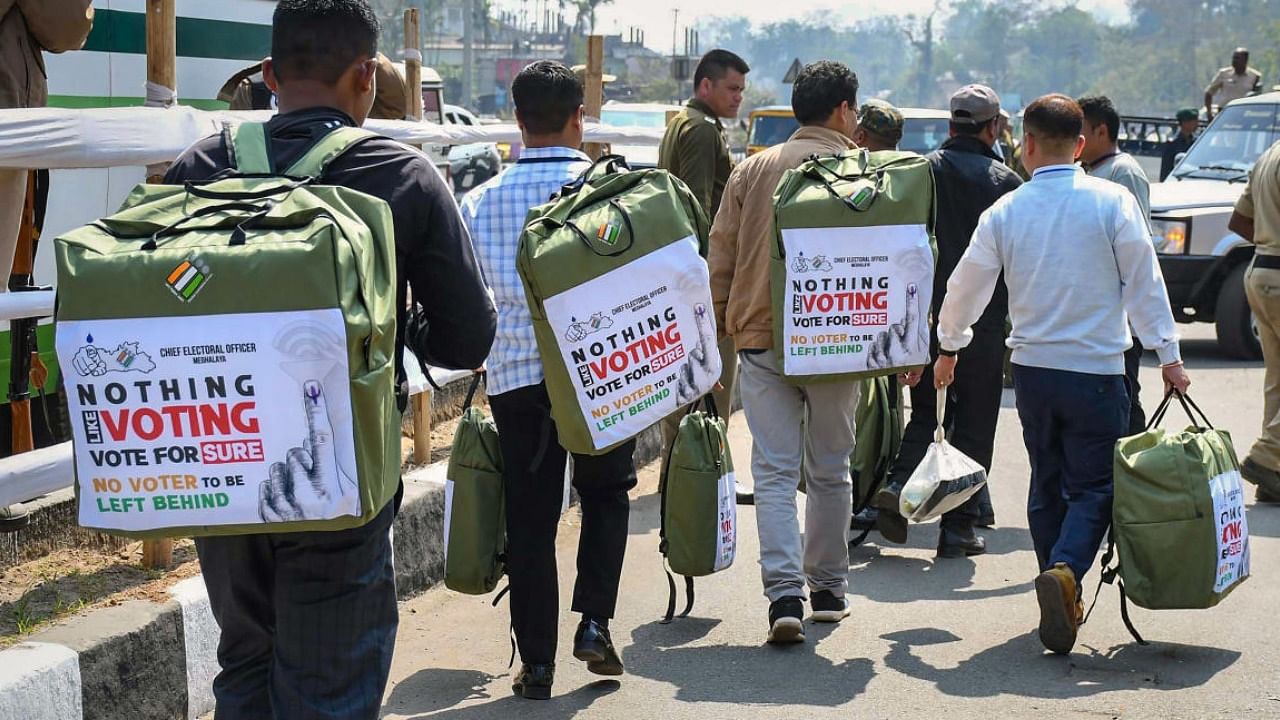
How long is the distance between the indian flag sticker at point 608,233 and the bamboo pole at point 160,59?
151 centimetres

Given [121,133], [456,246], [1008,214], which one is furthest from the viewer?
[1008,214]

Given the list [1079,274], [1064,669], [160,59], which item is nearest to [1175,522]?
[1064,669]

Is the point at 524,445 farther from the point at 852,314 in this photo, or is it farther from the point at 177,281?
the point at 177,281

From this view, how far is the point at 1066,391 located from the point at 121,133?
323 cm

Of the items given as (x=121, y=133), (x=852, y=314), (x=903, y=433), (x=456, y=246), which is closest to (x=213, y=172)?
(x=456, y=246)

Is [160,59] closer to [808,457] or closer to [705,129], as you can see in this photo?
[808,457]

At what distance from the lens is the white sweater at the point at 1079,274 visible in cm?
541

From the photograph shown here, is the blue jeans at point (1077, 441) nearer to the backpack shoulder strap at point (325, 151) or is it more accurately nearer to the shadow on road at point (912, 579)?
the shadow on road at point (912, 579)

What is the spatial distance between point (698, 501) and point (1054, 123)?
182 cm

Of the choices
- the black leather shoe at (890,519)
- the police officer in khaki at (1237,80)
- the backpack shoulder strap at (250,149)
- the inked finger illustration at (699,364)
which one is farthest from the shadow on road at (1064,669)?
the police officer in khaki at (1237,80)

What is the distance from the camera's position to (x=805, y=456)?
601 centimetres

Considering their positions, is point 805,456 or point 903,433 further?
point 903,433

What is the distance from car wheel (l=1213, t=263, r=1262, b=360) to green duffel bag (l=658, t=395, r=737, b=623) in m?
8.49

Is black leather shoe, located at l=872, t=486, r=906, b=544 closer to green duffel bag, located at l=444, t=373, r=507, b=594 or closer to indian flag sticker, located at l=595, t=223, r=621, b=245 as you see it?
green duffel bag, located at l=444, t=373, r=507, b=594
